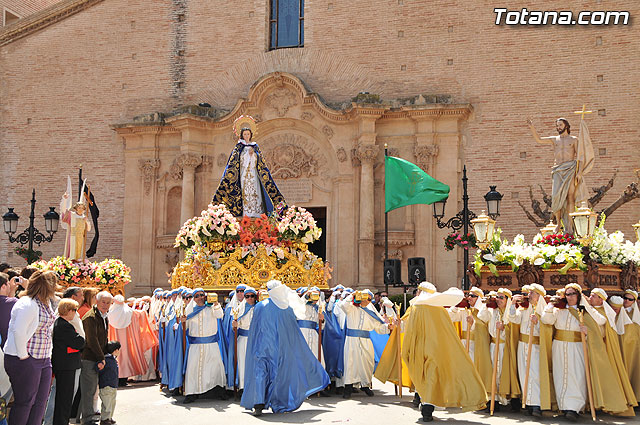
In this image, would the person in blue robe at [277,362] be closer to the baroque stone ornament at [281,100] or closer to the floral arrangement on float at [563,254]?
the floral arrangement on float at [563,254]

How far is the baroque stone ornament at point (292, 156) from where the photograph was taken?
75.2 feet

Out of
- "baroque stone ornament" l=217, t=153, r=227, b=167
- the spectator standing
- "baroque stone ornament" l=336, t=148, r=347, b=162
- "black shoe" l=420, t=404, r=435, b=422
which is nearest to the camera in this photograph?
the spectator standing

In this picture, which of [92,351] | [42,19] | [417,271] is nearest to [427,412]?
[92,351]

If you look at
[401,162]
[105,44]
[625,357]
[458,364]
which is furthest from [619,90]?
[105,44]

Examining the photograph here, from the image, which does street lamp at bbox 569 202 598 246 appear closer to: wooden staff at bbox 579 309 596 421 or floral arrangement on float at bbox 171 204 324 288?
wooden staff at bbox 579 309 596 421

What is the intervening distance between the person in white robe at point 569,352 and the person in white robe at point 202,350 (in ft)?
16.0

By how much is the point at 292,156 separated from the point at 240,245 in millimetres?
10429

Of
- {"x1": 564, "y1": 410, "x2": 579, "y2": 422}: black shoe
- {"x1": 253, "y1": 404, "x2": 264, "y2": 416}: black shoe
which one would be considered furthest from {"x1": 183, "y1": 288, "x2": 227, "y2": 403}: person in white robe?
{"x1": 564, "y1": 410, "x2": 579, "y2": 422}: black shoe

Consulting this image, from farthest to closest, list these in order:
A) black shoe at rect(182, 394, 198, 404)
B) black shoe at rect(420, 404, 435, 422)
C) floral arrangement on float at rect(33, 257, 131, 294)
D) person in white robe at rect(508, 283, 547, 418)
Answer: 1. floral arrangement on float at rect(33, 257, 131, 294)
2. black shoe at rect(182, 394, 198, 404)
3. person in white robe at rect(508, 283, 547, 418)
4. black shoe at rect(420, 404, 435, 422)

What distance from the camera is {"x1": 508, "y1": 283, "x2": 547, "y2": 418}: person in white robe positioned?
9.83m

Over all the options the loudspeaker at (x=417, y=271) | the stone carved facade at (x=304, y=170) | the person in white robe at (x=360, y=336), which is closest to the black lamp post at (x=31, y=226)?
the stone carved facade at (x=304, y=170)

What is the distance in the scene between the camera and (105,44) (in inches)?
992
